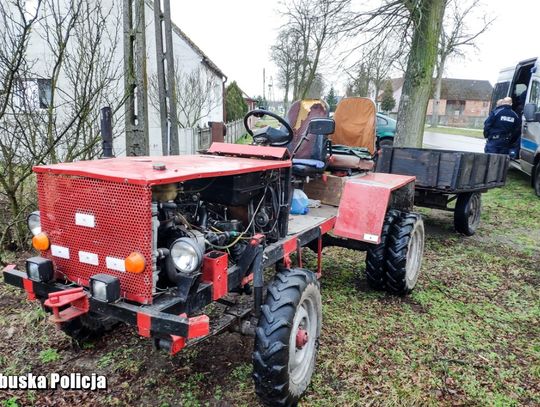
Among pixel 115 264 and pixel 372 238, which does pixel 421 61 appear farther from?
pixel 115 264

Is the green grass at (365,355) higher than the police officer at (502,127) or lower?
lower

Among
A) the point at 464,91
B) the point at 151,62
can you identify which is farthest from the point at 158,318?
the point at 464,91

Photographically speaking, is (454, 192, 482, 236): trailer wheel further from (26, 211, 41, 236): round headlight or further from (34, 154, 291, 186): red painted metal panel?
(26, 211, 41, 236): round headlight

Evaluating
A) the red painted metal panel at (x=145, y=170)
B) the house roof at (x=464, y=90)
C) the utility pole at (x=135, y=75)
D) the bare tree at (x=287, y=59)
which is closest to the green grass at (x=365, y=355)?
the red painted metal panel at (x=145, y=170)

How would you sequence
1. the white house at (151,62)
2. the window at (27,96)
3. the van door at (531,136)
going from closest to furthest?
the window at (27,96), the van door at (531,136), the white house at (151,62)

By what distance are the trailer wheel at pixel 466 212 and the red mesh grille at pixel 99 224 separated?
558cm

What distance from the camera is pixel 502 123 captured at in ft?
30.1

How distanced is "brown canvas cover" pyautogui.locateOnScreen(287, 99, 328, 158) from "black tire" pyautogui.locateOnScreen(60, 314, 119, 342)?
242cm

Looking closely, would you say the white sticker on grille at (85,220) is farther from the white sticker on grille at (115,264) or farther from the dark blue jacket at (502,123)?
the dark blue jacket at (502,123)

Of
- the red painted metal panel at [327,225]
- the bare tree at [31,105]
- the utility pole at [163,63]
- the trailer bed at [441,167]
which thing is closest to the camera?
the red painted metal panel at [327,225]

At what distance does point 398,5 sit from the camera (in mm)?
9578

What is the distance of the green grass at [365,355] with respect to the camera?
2.80 metres

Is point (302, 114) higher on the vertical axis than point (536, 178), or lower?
higher

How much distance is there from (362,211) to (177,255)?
7.31 feet
